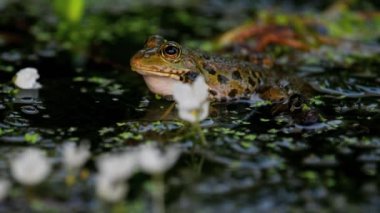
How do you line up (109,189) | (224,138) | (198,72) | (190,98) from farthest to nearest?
(198,72) → (224,138) → (190,98) → (109,189)

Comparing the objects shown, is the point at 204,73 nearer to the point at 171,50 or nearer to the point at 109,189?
the point at 171,50

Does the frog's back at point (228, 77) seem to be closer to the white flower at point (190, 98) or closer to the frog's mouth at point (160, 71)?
the frog's mouth at point (160, 71)

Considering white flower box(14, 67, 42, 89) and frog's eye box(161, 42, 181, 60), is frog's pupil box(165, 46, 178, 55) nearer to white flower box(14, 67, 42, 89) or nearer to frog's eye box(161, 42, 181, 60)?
frog's eye box(161, 42, 181, 60)

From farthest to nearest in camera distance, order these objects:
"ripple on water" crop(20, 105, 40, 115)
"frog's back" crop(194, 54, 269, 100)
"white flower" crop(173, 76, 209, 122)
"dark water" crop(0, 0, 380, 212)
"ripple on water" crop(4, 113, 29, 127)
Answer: "frog's back" crop(194, 54, 269, 100) < "ripple on water" crop(20, 105, 40, 115) < "ripple on water" crop(4, 113, 29, 127) < "white flower" crop(173, 76, 209, 122) < "dark water" crop(0, 0, 380, 212)

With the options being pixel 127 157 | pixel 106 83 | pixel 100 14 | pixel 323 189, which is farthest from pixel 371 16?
pixel 127 157

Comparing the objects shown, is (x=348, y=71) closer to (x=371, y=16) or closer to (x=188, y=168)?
(x=371, y=16)

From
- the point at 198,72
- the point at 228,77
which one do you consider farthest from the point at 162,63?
the point at 228,77

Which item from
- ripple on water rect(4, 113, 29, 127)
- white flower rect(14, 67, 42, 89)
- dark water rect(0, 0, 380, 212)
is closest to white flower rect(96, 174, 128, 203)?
dark water rect(0, 0, 380, 212)
